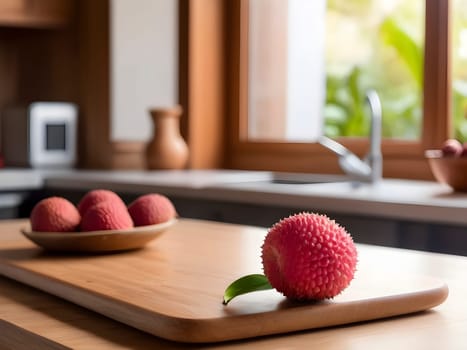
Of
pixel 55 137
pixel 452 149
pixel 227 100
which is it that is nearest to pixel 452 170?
pixel 452 149

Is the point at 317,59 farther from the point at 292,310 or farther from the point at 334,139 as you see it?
the point at 292,310

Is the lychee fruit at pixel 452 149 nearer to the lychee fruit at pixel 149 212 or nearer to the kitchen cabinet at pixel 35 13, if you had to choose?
the lychee fruit at pixel 149 212

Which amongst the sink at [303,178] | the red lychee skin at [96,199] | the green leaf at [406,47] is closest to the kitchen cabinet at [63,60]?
the sink at [303,178]

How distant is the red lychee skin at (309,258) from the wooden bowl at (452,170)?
1616 mm

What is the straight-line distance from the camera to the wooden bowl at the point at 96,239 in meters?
1.30

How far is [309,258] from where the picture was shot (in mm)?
890

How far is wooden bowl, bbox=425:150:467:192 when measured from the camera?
8.07 feet

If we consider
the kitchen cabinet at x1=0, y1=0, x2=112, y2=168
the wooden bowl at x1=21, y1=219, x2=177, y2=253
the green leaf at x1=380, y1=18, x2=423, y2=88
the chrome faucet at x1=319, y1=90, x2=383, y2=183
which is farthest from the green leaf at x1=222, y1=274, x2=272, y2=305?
the kitchen cabinet at x1=0, y1=0, x2=112, y2=168

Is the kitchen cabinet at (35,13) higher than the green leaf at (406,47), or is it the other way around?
the kitchen cabinet at (35,13)

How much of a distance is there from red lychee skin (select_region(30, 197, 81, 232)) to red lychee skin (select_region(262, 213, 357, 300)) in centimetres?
49

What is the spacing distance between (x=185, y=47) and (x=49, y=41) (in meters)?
0.67

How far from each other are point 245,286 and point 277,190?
172 cm

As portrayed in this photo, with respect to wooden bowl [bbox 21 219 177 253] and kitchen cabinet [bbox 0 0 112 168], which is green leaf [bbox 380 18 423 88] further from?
wooden bowl [bbox 21 219 177 253]

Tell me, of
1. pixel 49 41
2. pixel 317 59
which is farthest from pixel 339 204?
pixel 49 41
